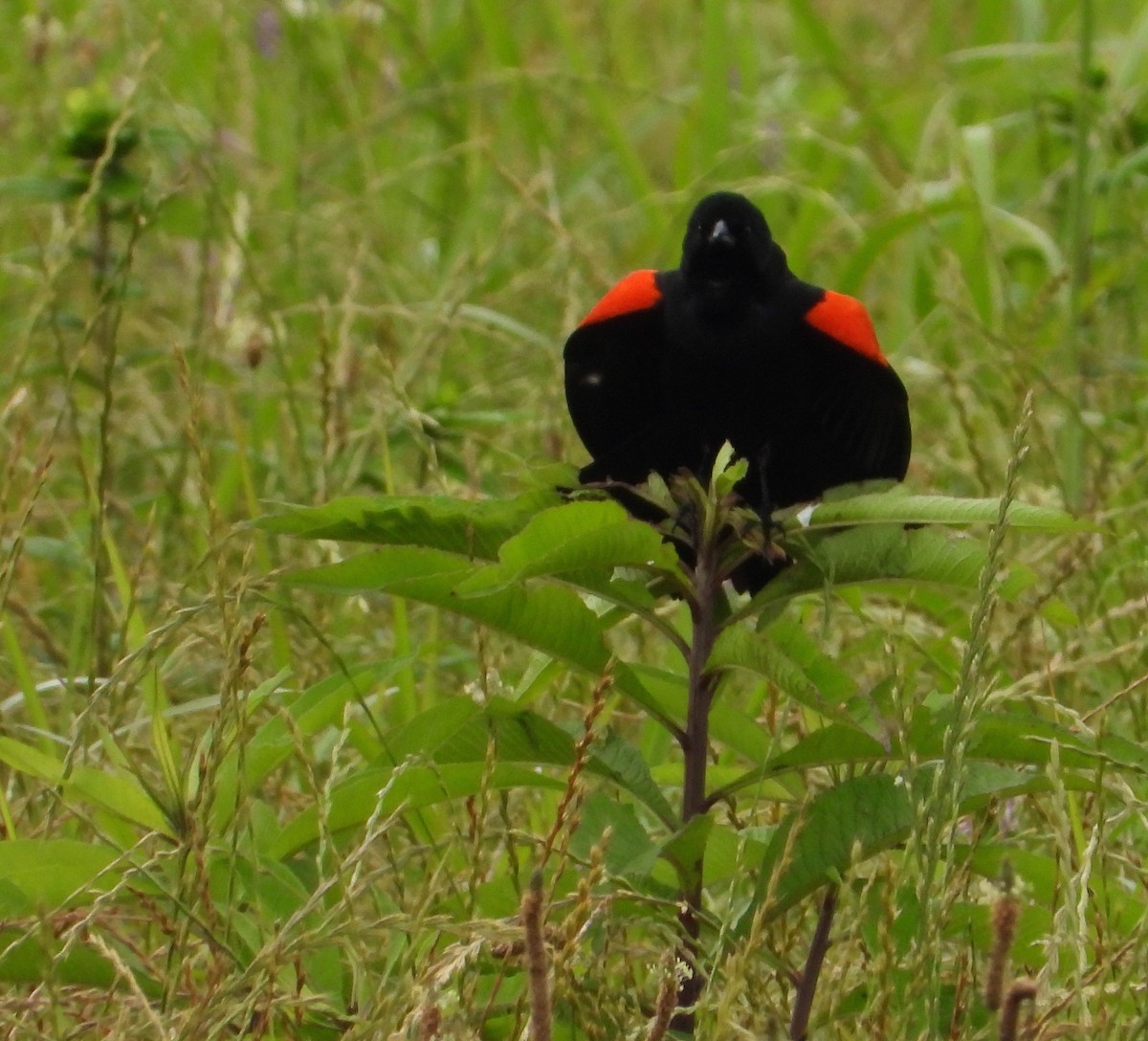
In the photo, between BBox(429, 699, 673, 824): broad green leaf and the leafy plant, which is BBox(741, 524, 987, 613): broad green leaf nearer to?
the leafy plant

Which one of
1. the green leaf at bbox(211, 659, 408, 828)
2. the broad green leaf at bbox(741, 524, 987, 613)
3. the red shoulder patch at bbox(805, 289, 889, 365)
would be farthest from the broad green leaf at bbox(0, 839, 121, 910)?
the red shoulder patch at bbox(805, 289, 889, 365)

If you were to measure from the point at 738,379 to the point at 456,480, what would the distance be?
1.32 m

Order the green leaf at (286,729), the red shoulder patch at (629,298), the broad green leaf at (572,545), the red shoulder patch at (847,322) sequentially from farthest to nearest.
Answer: the red shoulder patch at (629,298) < the red shoulder patch at (847,322) < the green leaf at (286,729) < the broad green leaf at (572,545)

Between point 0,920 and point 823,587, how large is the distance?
32.2 inches

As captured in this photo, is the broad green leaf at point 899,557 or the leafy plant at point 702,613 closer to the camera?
the leafy plant at point 702,613

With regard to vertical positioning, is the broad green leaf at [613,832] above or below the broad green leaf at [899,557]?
below

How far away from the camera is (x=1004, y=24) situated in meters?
5.47

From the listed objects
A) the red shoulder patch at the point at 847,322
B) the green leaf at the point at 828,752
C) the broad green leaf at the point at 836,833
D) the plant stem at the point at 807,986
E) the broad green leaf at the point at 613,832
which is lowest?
the plant stem at the point at 807,986

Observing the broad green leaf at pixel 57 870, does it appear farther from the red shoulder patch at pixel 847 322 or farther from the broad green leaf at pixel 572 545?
the red shoulder patch at pixel 847 322

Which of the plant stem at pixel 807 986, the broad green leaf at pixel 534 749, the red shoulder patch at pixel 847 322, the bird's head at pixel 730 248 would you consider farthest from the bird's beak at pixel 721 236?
the plant stem at pixel 807 986

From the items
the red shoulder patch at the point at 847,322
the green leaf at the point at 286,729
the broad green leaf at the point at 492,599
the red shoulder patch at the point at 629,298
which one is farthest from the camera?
the red shoulder patch at the point at 629,298

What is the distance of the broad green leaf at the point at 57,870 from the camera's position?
1559 millimetres

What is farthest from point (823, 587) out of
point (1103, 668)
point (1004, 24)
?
point (1004, 24)

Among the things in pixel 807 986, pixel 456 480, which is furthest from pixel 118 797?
pixel 456 480
